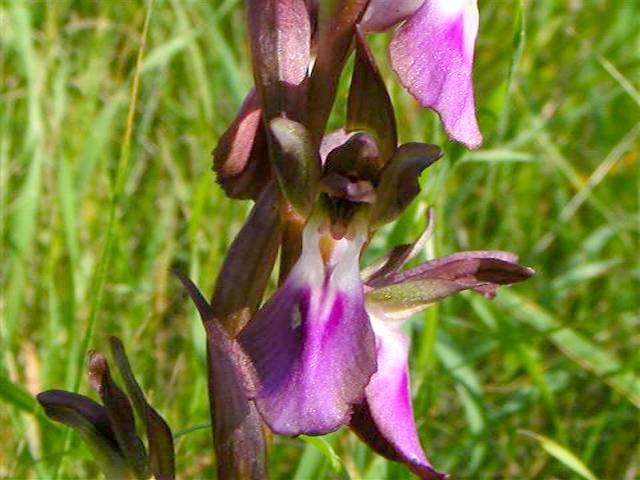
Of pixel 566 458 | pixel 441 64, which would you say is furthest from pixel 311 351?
pixel 566 458

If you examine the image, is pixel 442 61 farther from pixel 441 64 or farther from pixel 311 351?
pixel 311 351

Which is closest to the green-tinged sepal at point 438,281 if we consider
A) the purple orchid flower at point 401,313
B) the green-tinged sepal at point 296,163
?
the purple orchid flower at point 401,313

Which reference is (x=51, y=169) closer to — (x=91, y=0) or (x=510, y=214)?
(x=91, y=0)

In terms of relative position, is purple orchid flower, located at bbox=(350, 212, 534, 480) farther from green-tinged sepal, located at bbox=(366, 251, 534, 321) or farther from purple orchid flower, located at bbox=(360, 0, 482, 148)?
purple orchid flower, located at bbox=(360, 0, 482, 148)

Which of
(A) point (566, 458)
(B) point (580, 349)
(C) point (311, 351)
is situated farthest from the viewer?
(B) point (580, 349)

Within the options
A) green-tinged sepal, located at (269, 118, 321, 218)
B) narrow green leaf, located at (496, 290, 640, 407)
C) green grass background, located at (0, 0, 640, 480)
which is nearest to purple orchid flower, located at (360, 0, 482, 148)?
green-tinged sepal, located at (269, 118, 321, 218)

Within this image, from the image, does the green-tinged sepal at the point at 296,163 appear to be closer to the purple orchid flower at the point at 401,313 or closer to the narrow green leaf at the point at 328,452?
the purple orchid flower at the point at 401,313
